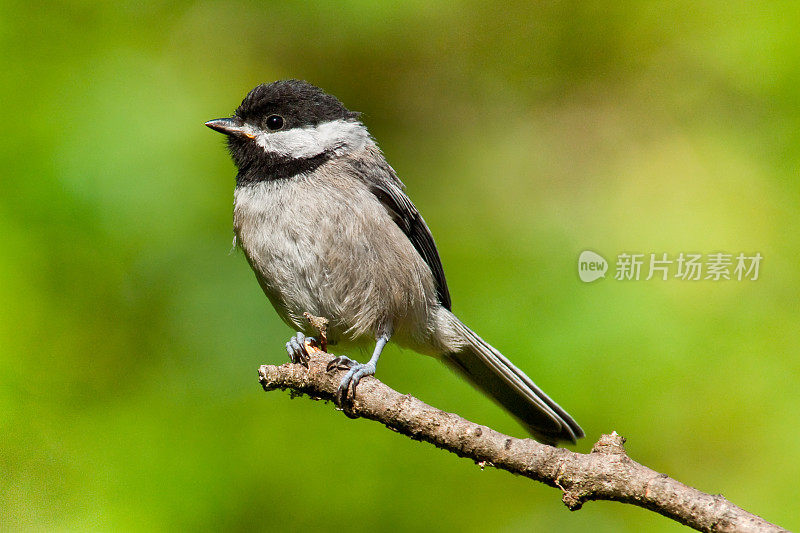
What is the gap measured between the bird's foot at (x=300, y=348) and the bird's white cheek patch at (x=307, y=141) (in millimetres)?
827

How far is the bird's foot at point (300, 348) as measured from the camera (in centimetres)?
256

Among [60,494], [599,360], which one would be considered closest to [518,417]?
[599,360]

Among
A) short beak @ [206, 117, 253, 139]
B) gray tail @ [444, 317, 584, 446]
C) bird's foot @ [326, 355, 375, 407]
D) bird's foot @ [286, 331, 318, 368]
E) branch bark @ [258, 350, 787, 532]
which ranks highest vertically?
short beak @ [206, 117, 253, 139]

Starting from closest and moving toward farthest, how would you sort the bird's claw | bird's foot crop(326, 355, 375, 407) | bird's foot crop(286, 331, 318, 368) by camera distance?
bird's foot crop(326, 355, 375, 407) → the bird's claw → bird's foot crop(286, 331, 318, 368)

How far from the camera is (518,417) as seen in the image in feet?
10.7

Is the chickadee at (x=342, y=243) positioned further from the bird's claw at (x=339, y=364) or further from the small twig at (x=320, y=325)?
the bird's claw at (x=339, y=364)

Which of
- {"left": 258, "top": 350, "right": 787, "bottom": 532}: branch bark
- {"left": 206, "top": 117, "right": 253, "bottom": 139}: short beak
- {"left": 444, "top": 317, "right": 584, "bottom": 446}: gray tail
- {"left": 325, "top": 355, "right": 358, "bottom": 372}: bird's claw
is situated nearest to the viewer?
{"left": 258, "top": 350, "right": 787, "bottom": 532}: branch bark

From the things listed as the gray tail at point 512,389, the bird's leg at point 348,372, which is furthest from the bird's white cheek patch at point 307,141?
the bird's leg at point 348,372

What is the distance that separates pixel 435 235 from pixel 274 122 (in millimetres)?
964

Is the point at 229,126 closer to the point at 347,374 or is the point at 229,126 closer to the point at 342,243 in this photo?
the point at 342,243

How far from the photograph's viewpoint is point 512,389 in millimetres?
3246

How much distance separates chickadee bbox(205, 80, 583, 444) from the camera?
312cm

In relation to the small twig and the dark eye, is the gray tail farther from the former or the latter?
the dark eye

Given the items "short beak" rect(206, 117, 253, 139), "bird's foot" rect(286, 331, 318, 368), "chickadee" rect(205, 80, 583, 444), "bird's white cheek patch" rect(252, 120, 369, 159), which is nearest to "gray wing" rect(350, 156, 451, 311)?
"chickadee" rect(205, 80, 583, 444)
